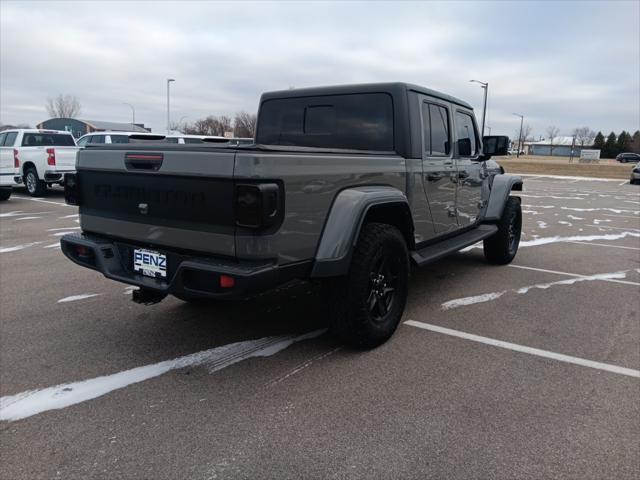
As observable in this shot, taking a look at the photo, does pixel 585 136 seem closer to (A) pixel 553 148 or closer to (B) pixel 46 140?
(A) pixel 553 148

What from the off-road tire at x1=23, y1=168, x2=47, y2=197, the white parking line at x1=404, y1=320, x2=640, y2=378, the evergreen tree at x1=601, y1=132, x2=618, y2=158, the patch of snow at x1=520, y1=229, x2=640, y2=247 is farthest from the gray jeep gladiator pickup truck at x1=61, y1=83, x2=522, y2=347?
the evergreen tree at x1=601, y1=132, x2=618, y2=158

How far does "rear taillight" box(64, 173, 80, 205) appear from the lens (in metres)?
3.79

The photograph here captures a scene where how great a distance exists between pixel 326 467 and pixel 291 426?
394mm

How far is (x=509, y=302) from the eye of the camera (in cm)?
504

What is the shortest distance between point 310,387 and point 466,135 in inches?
145

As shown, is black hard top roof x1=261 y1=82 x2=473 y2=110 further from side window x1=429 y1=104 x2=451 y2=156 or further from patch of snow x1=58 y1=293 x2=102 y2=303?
patch of snow x1=58 y1=293 x2=102 y2=303

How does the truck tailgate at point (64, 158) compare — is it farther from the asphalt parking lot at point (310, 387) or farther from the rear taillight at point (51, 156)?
the asphalt parking lot at point (310, 387)

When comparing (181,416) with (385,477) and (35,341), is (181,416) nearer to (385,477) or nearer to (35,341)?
(385,477)

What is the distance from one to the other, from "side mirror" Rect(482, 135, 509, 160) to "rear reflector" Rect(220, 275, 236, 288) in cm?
411

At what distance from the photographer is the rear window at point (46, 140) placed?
1418cm

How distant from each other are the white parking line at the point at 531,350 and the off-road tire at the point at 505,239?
92.9 inches

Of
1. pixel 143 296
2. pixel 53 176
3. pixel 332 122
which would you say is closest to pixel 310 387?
pixel 143 296

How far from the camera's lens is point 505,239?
643 cm

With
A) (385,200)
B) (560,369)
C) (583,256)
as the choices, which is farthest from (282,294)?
(583,256)
